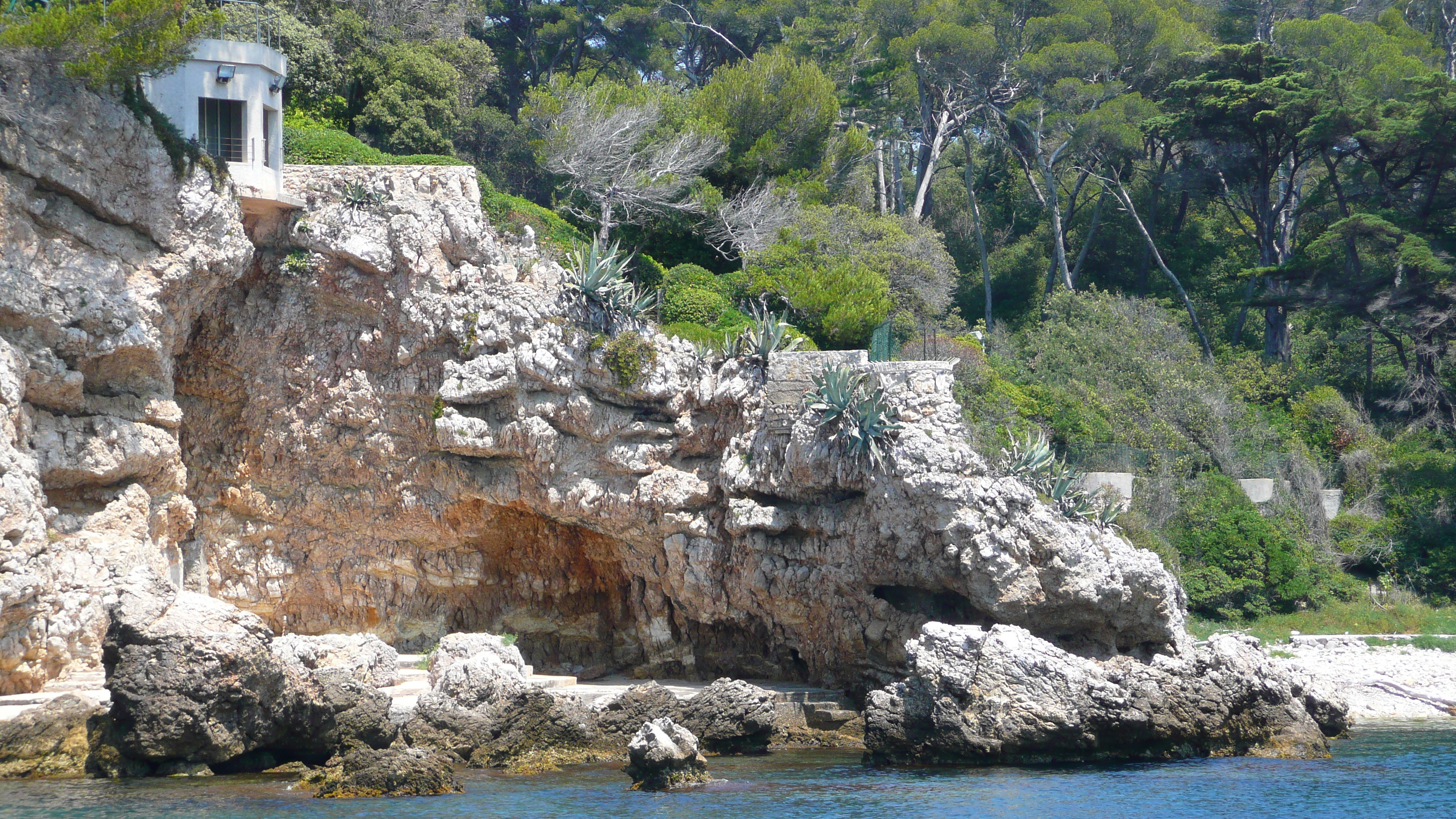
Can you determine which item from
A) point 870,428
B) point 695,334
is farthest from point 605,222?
point 870,428

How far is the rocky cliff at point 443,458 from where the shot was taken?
1947 cm

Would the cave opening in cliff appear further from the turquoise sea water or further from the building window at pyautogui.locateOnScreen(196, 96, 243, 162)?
the building window at pyautogui.locateOnScreen(196, 96, 243, 162)

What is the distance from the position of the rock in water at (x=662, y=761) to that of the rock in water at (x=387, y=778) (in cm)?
219

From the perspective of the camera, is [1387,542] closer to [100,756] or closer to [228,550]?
[228,550]

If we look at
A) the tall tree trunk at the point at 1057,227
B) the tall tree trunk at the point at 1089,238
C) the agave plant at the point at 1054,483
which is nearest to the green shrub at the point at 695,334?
the agave plant at the point at 1054,483

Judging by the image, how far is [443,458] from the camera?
76.5 ft

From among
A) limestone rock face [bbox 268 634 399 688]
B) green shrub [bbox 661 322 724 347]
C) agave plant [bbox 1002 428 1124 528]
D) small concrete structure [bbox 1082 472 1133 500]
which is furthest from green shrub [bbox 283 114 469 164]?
small concrete structure [bbox 1082 472 1133 500]

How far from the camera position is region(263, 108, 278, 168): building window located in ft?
72.7

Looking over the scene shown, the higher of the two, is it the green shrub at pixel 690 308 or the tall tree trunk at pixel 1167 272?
the tall tree trunk at pixel 1167 272

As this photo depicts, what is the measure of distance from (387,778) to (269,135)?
11.7 m

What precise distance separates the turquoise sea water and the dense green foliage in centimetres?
785

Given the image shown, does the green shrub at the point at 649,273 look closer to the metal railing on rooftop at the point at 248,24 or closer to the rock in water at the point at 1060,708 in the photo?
the metal railing on rooftop at the point at 248,24

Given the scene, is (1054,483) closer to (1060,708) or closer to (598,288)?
(1060,708)

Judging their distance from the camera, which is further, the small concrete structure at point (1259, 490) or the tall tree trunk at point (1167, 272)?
the tall tree trunk at point (1167, 272)
